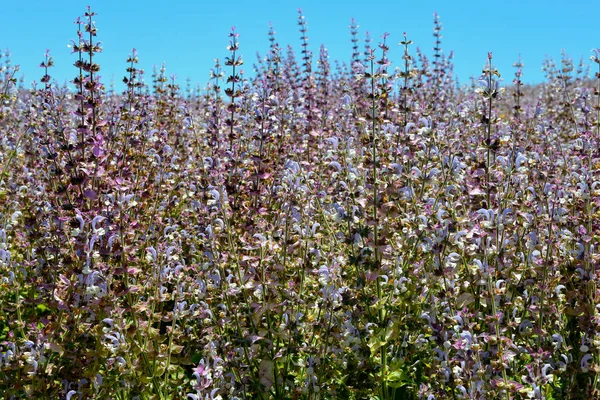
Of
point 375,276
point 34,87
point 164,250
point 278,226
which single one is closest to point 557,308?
point 375,276

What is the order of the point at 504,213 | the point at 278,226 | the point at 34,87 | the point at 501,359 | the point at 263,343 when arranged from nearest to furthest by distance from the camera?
the point at 501,359, the point at 504,213, the point at 263,343, the point at 278,226, the point at 34,87

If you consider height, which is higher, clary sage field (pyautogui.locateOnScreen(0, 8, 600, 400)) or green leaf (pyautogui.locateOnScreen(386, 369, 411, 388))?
clary sage field (pyautogui.locateOnScreen(0, 8, 600, 400))

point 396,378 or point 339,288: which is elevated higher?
point 339,288

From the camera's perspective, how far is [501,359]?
325 cm

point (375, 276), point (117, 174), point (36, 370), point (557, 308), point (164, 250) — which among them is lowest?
point (36, 370)

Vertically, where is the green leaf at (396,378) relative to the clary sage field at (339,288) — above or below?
below

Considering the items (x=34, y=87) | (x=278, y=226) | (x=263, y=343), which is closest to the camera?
(x=263, y=343)

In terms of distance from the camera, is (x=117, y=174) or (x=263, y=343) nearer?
(x=263, y=343)

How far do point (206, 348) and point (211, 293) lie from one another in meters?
0.57

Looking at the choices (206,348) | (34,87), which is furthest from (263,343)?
(34,87)

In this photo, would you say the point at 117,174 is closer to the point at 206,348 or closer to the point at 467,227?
the point at 206,348

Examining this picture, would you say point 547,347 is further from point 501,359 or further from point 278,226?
point 278,226

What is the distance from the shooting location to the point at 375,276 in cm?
377

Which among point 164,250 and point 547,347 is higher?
point 164,250
